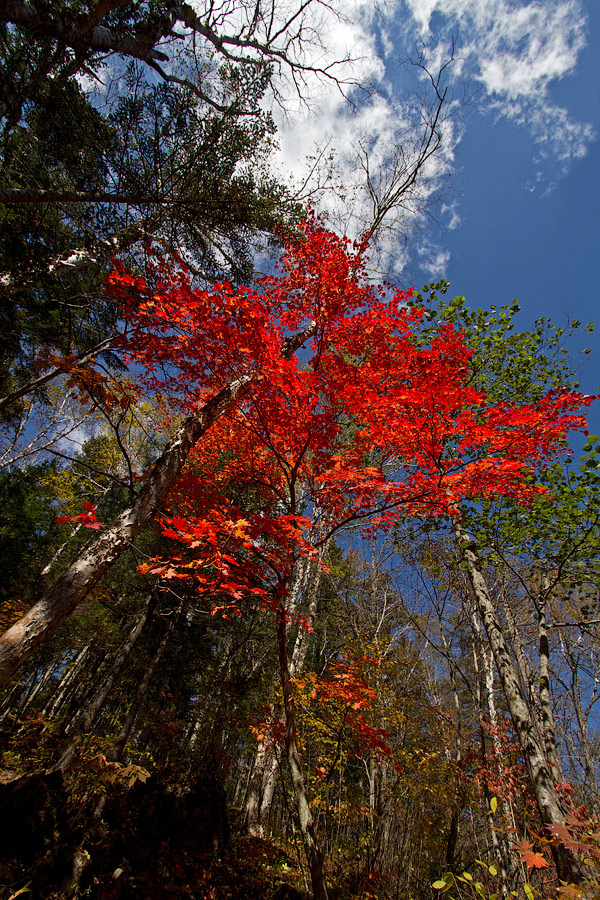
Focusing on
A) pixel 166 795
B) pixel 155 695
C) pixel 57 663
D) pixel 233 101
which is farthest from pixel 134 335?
pixel 57 663

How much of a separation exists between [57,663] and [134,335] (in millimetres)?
14608

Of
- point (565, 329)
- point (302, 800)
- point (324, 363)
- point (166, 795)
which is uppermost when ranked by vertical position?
point (565, 329)

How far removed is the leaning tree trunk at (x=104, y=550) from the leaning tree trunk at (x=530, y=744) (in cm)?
450

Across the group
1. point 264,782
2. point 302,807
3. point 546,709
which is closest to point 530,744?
point 546,709

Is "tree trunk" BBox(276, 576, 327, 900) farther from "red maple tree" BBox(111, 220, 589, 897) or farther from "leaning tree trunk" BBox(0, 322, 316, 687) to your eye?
"leaning tree trunk" BBox(0, 322, 316, 687)

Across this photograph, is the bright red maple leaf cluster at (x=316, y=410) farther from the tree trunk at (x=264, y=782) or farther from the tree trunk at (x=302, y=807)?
the tree trunk at (x=264, y=782)

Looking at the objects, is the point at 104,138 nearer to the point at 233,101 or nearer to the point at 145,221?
the point at 145,221

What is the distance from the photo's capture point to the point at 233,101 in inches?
272

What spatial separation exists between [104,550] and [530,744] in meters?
5.17

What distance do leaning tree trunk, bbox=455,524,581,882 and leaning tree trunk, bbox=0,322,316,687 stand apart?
450 centimetres

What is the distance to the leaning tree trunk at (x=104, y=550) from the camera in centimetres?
296

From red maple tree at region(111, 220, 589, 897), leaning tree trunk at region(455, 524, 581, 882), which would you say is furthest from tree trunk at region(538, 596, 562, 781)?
red maple tree at region(111, 220, 589, 897)

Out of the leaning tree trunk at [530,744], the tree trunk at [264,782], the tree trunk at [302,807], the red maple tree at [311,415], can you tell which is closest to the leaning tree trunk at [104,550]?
the red maple tree at [311,415]

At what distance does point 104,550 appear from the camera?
3.60m
